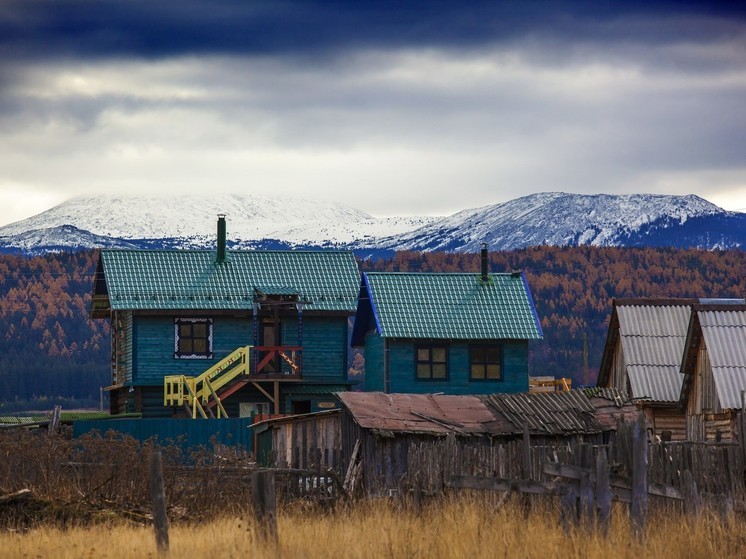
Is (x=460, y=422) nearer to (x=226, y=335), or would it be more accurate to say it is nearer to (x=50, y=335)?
(x=226, y=335)

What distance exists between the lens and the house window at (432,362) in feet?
183

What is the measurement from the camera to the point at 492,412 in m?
35.6

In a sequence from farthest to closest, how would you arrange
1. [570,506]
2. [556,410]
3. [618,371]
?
[618,371], [556,410], [570,506]

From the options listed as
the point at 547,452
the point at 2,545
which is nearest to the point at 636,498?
the point at 547,452

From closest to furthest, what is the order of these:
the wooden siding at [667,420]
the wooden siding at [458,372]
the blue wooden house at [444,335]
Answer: the wooden siding at [667,420], the wooden siding at [458,372], the blue wooden house at [444,335]

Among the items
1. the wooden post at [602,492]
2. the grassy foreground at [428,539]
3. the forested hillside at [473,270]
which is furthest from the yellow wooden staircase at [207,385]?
the forested hillside at [473,270]

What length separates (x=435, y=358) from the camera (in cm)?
5597

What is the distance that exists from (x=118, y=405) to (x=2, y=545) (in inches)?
1479

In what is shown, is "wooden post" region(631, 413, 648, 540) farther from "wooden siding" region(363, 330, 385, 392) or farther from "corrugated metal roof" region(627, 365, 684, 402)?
"wooden siding" region(363, 330, 385, 392)

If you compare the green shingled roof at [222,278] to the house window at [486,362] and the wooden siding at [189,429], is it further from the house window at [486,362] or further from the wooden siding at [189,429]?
the wooden siding at [189,429]

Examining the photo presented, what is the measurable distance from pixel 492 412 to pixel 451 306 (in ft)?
72.2

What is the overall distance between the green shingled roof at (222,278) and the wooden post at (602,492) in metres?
36.3

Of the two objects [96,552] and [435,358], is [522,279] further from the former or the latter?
[96,552]

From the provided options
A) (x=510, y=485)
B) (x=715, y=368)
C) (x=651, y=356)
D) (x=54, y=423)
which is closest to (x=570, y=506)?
(x=510, y=485)
